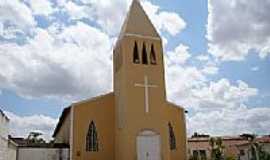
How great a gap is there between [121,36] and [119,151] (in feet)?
29.3

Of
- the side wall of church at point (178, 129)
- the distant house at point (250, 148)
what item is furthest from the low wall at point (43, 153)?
the distant house at point (250, 148)

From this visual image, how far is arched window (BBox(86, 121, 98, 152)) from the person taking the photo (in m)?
27.1

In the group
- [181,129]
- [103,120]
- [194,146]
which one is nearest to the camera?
[103,120]

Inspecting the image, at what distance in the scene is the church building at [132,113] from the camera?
2638 centimetres

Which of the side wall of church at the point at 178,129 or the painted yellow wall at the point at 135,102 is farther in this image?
the side wall of church at the point at 178,129

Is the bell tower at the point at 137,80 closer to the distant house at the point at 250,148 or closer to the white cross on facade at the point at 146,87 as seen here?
the white cross on facade at the point at 146,87

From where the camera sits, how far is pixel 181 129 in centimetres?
3000

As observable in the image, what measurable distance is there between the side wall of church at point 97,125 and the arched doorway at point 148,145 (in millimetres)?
2493

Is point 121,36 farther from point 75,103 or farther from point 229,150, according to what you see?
point 229,150

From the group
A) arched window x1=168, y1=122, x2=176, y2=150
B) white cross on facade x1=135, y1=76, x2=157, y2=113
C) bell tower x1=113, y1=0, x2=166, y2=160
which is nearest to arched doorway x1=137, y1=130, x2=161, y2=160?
bell tower x1=113, y1=0, x2=166, y2=160

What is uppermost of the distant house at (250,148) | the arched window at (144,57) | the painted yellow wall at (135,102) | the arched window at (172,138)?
the arched window at (144,57)

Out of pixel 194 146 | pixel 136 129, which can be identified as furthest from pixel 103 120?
pixel 194 146

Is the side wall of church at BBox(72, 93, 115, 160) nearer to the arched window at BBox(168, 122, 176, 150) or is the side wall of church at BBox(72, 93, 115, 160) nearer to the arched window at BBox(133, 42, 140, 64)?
the arched window at BBox(133, 42, 140, 64)

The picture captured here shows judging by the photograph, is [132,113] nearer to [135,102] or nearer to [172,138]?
[135,102]
